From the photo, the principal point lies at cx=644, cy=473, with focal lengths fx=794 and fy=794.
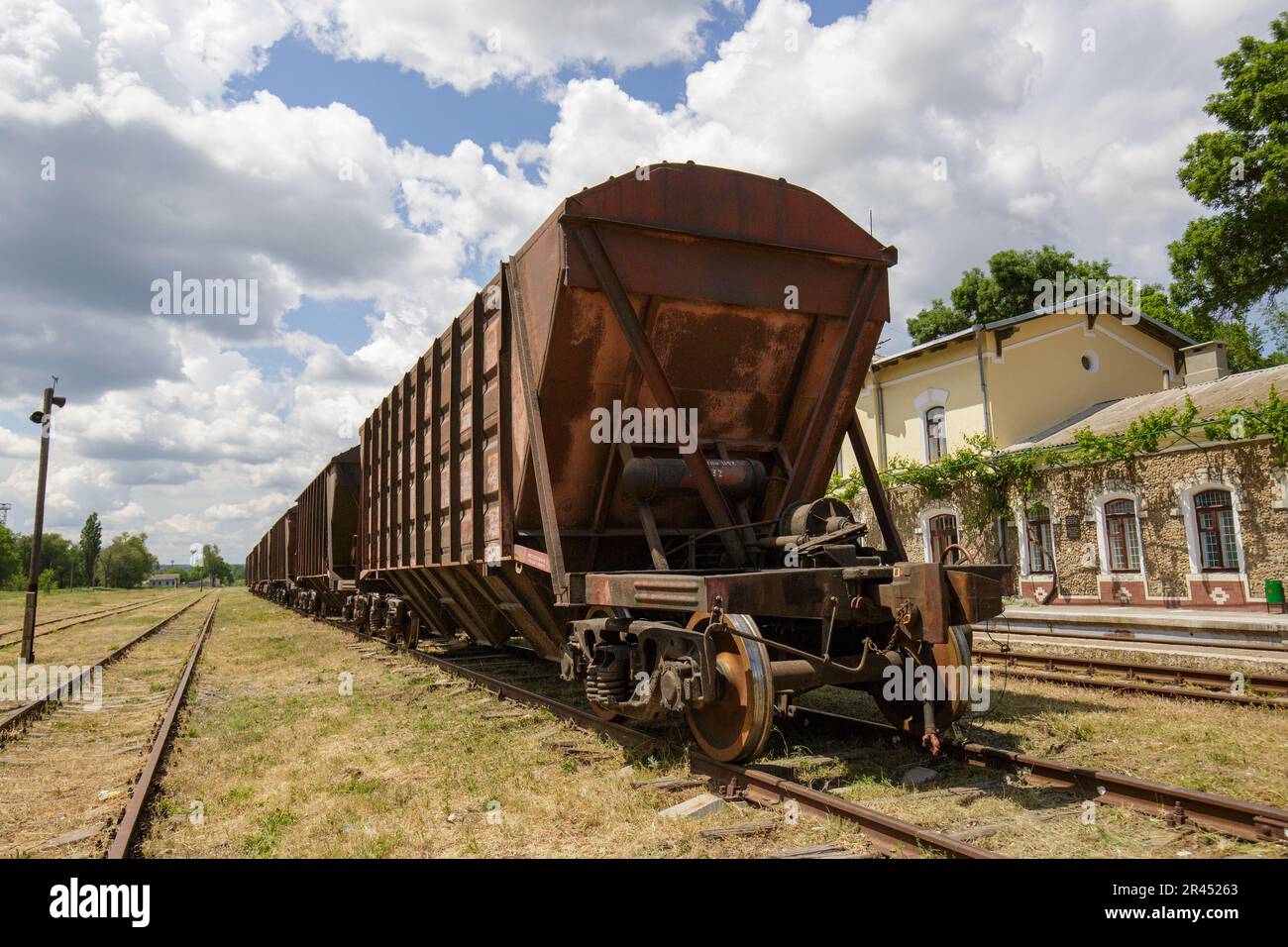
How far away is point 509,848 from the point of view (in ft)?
13.9

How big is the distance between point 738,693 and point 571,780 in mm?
1405

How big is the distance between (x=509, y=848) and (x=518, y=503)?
3171 millimetres

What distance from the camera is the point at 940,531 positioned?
2092 centimetres

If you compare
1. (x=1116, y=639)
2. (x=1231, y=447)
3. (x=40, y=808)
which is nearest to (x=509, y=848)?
(x=40, y=808)

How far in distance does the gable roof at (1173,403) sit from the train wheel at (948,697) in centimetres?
1311

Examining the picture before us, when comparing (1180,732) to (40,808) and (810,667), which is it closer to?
(810,667)

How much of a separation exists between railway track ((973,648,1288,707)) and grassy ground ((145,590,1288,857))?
0.96 ft

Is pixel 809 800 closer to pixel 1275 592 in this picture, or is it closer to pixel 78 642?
pixel 1275 592

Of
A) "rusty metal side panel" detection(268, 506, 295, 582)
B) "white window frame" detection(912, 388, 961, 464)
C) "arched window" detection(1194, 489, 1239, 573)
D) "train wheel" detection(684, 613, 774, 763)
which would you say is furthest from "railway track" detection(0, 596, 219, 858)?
"white window frame" detection(912, 388, 961, 464)

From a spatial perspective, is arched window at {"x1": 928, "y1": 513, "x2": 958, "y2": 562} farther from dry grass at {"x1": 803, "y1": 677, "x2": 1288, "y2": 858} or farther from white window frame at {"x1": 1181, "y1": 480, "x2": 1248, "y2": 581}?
dry grass at {"x1": 803, "y1": 677, "x2": 1288, "y2": 858}

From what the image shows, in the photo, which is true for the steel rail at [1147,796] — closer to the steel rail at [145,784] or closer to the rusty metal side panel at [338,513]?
the steel rail at [145,784]

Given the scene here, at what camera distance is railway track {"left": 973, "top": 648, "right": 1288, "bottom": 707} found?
7891 mm

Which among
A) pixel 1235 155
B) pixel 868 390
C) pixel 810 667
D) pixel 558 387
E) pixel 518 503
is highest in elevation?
pixel 1235 155

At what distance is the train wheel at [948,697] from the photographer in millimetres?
5371
